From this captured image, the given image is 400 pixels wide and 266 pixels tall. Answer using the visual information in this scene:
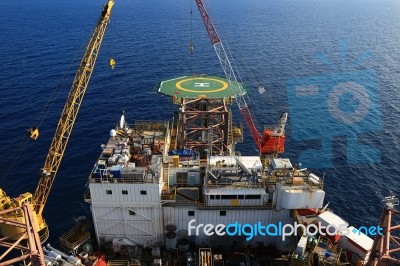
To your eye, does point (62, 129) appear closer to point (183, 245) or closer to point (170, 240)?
point (170, 240)

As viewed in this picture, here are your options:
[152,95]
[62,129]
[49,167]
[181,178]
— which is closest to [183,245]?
[181,178]

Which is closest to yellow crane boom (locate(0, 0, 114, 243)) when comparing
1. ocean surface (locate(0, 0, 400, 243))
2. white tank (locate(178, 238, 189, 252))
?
ocean surface (locate(0, 0, 400, 243))

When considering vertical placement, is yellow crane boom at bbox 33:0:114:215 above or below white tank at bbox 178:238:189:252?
above

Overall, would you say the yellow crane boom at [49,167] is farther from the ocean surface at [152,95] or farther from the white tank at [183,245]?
the white tank at [183,245]

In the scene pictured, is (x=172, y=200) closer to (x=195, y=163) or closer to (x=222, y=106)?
(x=195, y=163)

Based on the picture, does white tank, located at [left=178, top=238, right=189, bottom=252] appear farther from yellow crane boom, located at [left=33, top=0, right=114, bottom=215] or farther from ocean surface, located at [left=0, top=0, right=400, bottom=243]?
yellow crane boom, located at [left=33, top=0, right=114, bottom=215]

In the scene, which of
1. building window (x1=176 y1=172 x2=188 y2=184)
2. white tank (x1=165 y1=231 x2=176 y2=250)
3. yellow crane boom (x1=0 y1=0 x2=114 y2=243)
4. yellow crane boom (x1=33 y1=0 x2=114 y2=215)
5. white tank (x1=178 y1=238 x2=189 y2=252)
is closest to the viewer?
white tank (x1=165 y1=231 x2=176 y2=250)

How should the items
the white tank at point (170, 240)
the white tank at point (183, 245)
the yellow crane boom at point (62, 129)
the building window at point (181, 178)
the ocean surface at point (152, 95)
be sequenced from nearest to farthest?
1. the white tank at point (170, 240)
2. the white tank at point (183, 245)
3. the building window at point (181, 178)
4. the yellow crane boom at point (62, 129)
5. the ocean surface at point (152, 95)

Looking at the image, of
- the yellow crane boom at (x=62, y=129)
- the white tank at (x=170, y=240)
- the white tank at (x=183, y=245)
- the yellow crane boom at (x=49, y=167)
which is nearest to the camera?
the white tank at (x=170, y=240)

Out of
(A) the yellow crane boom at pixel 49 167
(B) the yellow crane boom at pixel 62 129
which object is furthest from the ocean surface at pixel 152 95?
(B) the yellow crane boom at pixel 62 129

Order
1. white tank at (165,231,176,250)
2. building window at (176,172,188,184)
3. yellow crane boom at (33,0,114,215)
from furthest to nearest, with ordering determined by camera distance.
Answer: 1. yellow crane boom at (33,0,114,215)
2. building window at (176,172,188,184)
3. white tank at (165,231,176,250)

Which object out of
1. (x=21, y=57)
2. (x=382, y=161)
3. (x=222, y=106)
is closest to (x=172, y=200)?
(x=222, y=106)

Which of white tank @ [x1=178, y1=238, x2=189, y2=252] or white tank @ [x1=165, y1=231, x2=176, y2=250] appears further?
white tank @ [x1=178, y1=238, x2=189, y2=252]
